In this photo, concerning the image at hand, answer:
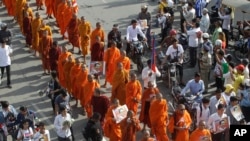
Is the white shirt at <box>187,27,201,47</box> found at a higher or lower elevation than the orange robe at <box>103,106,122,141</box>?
higher

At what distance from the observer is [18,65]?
75.0 feet

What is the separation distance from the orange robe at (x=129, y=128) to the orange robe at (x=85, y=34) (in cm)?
649

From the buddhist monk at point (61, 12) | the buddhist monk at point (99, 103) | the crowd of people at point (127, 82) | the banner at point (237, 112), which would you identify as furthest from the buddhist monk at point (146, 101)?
the buddhist monk at point (61, 12)

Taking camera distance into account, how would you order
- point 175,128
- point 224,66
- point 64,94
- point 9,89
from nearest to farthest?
point 175,128
point 64,94
point 224,66
point 9,89

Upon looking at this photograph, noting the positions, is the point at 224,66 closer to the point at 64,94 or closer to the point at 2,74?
the point at 64,94

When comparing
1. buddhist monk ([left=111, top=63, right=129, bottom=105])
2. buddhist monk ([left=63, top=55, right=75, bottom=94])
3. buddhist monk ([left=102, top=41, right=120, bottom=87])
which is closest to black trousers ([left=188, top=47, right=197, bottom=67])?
buddhist monk ([left=102, top=41, right=120, bottom=87])

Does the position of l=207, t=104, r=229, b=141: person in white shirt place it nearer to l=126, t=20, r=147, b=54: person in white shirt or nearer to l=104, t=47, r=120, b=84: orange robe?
l=104, t=47, r=120, b=84: orange robe

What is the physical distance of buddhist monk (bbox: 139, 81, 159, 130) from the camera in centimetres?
1775

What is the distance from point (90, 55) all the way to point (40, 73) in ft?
6.15

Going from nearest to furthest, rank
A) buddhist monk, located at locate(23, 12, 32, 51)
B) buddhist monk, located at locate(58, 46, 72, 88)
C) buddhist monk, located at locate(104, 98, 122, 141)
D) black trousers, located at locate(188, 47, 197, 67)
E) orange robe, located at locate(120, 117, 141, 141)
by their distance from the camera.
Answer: orange robe, located at locate(120, 117, 141, 141)
buddhist monk, located at locate(104, 98, 122, 141)
buddhist monk, located at locate(58, 46, 72, 88)
black trousers, located at locate(188, 47, 197, 67)
buddhist monk, located at locate(23, 12, 32, 51)

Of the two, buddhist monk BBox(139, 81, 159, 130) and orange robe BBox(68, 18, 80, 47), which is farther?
orange robe BBox(68, 18, 80, 47)

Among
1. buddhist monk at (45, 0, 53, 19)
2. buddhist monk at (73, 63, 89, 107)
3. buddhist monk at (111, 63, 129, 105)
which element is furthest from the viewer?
buddhist monk at (45, 0, 53, 19)

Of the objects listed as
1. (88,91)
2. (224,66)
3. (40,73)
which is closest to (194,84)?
(224,66)

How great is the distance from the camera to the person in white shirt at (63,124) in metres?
16.4
